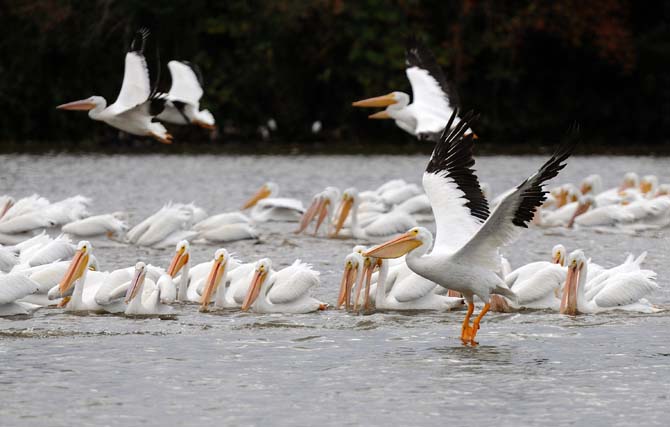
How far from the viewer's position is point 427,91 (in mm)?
12828

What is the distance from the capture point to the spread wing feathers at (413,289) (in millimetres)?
8945

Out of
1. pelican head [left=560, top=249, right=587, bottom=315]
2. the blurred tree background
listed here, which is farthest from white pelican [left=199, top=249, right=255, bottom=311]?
the blurred tree background

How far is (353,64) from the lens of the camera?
33.3 m

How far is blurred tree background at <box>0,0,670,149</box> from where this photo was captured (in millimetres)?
32594

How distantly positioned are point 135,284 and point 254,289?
2.64 feet

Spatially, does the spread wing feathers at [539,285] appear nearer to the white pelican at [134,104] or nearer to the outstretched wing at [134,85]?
the white pelican at [134,104]

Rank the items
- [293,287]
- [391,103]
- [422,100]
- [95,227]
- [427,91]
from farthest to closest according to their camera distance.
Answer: [391,103] < [427,91] < [422,100] < [95,227] < [293,287]

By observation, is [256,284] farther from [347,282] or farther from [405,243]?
[405,243]

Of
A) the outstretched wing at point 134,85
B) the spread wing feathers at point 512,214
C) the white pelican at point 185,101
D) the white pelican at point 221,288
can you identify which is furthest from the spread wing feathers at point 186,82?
the spread wing feathers at point 512,214

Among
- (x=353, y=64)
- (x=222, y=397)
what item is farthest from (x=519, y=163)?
(x=222, y=397)

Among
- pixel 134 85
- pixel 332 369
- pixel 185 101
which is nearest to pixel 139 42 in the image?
pixel 134 85

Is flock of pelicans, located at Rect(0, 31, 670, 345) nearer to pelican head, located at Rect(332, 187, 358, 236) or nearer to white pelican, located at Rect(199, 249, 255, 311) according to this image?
white pelican, located at Rect(199, 249, 255, 311)

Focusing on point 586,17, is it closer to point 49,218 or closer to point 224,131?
point 224,131

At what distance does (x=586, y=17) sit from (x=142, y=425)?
28733mm
